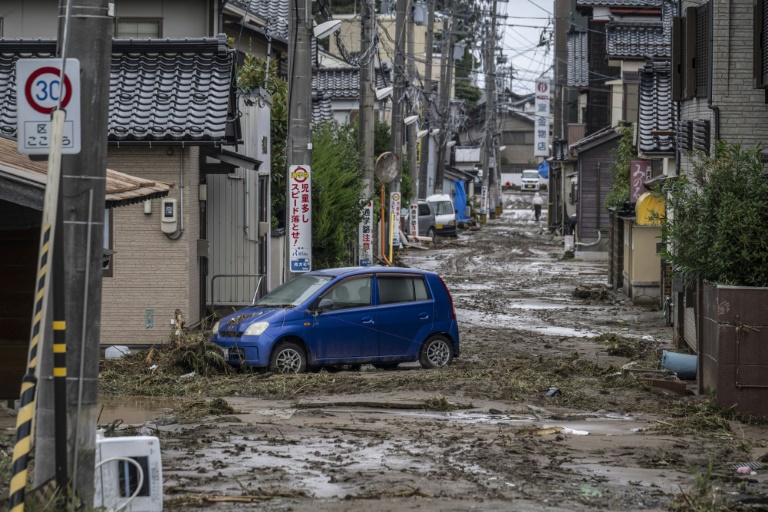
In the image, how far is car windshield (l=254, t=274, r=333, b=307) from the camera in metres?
15.9

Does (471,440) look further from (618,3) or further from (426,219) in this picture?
(426,219)

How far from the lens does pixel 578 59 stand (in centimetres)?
4972

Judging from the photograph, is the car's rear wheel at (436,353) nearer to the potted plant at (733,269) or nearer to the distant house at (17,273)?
the potted plant at (733,269)

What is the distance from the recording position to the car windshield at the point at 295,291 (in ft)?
52.2

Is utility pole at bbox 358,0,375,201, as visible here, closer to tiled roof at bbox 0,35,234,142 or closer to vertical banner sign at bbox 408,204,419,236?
tiled roof at bbox 0,35,234,142

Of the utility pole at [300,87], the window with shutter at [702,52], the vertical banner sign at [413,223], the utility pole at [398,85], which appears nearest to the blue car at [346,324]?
the utility pole at [300,87]

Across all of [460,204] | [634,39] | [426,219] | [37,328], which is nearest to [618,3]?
[634,39]

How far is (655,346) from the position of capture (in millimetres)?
19625

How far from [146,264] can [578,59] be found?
36251 millimetres

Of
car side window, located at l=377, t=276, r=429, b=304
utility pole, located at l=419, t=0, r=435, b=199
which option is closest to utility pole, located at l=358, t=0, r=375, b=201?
car side window, located at l=377, t=276, r=429, b=304

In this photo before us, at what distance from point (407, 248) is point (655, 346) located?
94.7 ft

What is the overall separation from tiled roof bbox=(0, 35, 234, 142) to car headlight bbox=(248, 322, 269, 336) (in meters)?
3.24

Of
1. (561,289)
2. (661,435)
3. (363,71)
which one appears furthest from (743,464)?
(561,289)

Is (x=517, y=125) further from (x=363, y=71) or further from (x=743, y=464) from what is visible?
(x=743, y=464)
